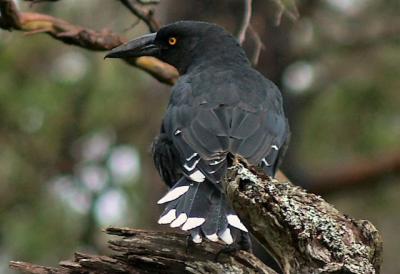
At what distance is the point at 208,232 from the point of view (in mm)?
5074

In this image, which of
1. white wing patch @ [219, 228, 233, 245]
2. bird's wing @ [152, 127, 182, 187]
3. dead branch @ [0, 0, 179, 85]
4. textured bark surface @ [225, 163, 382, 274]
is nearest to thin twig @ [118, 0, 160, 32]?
dead branch @ [0, 0, 179, 85]

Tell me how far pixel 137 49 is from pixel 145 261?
6.94 feet

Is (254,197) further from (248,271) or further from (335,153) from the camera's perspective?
(335,153)

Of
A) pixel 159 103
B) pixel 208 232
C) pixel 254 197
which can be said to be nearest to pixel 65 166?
pixel 159 103

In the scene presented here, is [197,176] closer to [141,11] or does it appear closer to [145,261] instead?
[145,261]

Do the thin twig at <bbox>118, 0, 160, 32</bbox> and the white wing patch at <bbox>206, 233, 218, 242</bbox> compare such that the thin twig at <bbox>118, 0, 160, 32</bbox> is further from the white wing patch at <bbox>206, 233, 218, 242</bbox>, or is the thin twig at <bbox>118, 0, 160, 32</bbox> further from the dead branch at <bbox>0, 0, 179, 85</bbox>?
the white wing patch at <bbox>206, 233, 218, 242</bbox>

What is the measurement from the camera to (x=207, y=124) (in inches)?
230

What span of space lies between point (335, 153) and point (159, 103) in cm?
168

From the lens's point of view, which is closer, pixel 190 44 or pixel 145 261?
pixel 145 261

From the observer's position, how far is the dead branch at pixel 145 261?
482cm

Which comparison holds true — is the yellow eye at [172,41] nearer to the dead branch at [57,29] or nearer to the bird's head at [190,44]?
the bird's head at [190,44]

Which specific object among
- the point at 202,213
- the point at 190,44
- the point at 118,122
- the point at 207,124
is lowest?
the point at 202,213

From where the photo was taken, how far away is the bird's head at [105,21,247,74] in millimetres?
6926

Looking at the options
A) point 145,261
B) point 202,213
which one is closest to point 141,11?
point 202,213
